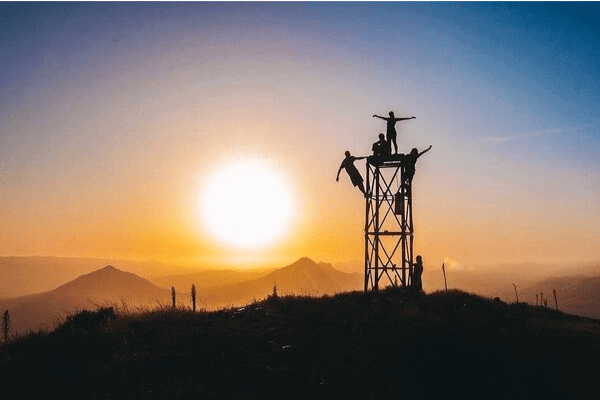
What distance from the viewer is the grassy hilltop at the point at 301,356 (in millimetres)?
11172

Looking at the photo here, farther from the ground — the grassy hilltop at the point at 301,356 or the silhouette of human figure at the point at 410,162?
the silhouette of human figure at the point at 410,162

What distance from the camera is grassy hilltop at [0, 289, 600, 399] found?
11172 mm

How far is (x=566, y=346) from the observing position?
14.8 meters

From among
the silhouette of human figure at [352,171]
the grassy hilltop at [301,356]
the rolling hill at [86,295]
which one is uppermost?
the silhouette of human figure at [352,171]

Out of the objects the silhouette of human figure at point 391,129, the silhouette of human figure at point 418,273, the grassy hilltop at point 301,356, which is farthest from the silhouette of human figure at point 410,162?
the grassy hilltop at point 301,356

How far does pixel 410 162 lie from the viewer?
2041 centimetres

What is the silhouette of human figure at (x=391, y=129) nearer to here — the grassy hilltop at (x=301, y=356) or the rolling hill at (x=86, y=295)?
the grassy hilltop at (x=301, y=356)

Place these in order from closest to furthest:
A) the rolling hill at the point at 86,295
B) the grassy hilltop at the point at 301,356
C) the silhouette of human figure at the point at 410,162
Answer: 1. the grassy hilltop at the point at 301,356
2. the silhouette of human figure at the point at 410,162
3. the rolling hill at the point at 86,295

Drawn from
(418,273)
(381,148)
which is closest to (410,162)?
(381,148)

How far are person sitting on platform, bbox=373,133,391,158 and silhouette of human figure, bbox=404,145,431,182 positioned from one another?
1036mm

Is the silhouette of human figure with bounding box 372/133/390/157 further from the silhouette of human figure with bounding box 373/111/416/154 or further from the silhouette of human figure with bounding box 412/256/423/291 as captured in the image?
the silhouette of human figure with bounding box 412/256/423/291

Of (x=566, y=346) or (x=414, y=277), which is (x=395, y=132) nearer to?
(x=414, y=277)

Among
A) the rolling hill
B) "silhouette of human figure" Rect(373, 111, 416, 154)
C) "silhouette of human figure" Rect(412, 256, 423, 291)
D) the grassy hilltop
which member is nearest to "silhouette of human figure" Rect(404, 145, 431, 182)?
"silhouette of human figure" Rect(373, 111, 416, 154)

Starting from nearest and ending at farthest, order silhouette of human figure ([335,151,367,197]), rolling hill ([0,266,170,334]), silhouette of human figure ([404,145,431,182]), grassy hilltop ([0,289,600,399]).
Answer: grassy hilltop ([0,289,600,399])
silhouette of human figure ([404,145,431,182])
silhouette of human figure ([335,151,367,197])
rolling hill ([0,266,170,334])
